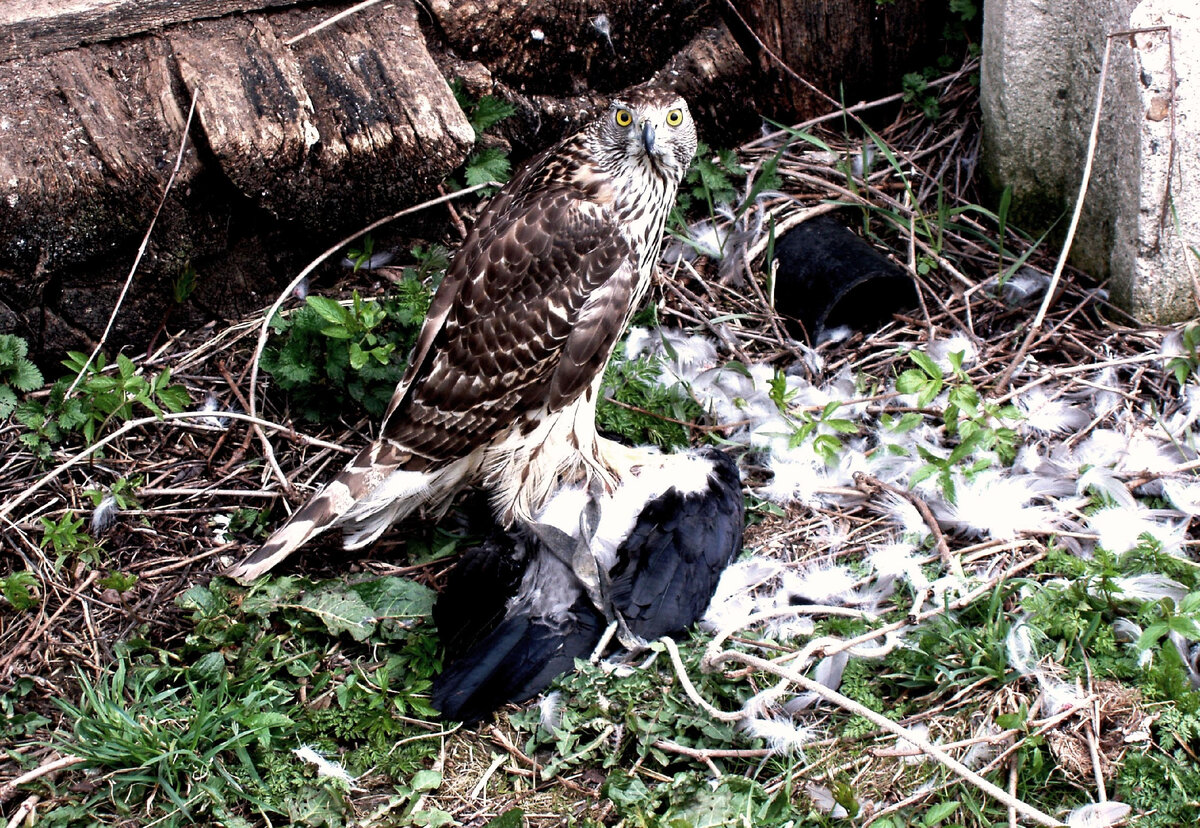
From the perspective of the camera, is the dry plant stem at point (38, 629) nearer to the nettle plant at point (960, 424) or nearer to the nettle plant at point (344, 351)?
the nettle plant at point (344, 351)

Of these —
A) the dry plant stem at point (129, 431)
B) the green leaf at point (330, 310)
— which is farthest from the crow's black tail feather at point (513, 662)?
the green leaf at point (330, 310)

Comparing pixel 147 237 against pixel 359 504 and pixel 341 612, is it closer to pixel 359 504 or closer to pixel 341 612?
pixel 359 504

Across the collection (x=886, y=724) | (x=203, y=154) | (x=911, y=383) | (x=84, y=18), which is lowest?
(x=886, y=724)

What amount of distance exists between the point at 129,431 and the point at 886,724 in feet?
7.93

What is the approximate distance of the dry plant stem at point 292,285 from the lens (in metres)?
3.24

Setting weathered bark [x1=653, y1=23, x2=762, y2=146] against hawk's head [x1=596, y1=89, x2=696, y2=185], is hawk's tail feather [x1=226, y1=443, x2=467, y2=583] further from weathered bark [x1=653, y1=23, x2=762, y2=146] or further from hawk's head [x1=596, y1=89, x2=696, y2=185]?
weathered bark [x1=653, y1=23, x2=762, y2=146]

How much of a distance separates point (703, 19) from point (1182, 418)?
85.7 inches

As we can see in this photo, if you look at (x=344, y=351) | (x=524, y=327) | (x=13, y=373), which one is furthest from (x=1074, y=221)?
(x=13, y=373)

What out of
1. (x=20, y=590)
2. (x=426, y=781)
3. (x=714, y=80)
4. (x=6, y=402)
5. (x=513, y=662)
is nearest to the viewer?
(x=426, y=781)

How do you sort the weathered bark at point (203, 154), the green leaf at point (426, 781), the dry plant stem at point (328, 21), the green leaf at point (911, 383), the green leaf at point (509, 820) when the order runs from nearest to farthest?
the green leaf at point (509, 820), the green leaf at point (426, 781), the green leaf at point (911, 383), the weathered bark at point (203, 154), the dry plant stem at point (328, 21)

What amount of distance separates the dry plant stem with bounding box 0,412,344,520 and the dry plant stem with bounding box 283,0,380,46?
121cm

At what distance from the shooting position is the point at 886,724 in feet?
7.25

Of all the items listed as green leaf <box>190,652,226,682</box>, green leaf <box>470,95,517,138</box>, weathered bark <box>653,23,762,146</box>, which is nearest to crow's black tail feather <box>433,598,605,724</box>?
green leaf <box>190,652,226,682</box>

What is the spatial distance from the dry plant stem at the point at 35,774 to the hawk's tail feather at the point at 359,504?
0.59 metres
